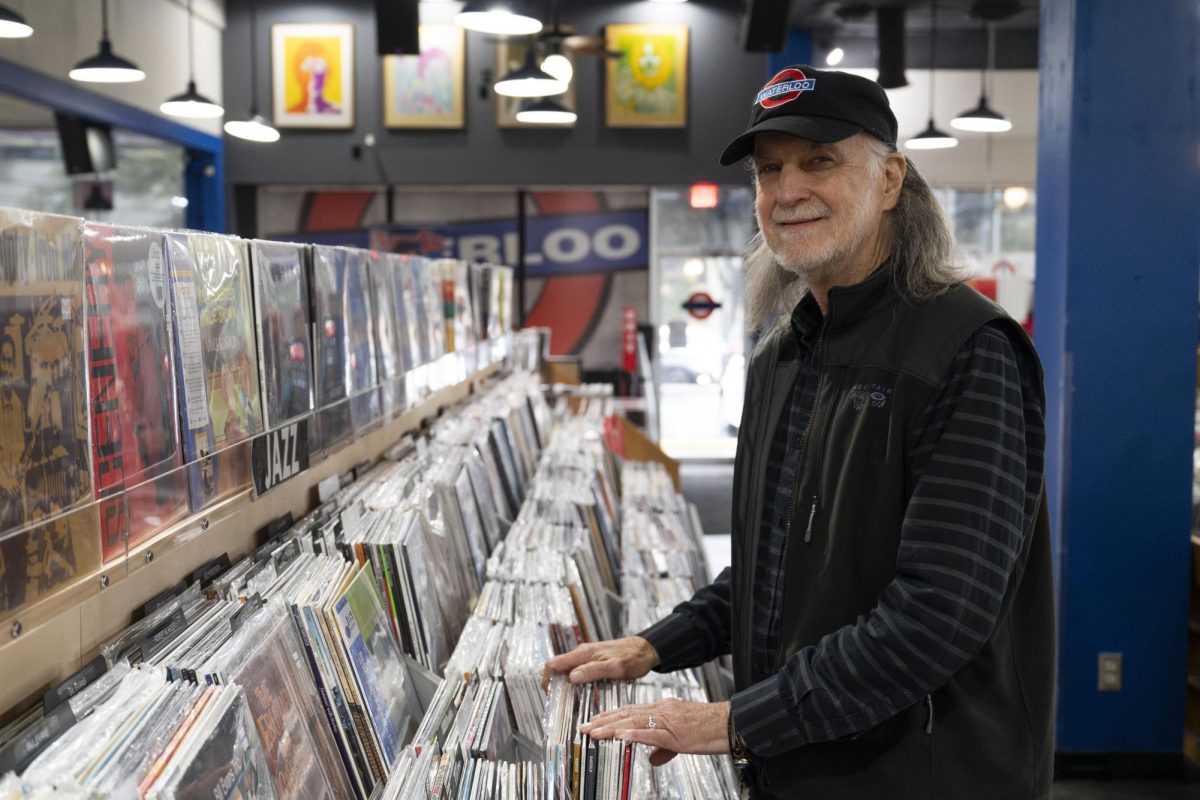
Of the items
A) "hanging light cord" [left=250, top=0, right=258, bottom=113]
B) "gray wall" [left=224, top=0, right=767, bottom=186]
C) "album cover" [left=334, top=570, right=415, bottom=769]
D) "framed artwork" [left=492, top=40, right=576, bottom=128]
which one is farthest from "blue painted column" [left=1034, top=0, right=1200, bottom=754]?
"hanging light cord" [left=250, top=0, right=258, bottom=113]

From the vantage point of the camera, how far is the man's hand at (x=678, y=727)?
129 cm

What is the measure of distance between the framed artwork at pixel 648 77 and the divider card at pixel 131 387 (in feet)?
31.3

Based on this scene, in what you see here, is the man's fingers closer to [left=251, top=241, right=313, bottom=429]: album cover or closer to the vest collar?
the vest collar

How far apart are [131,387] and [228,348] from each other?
30 centimetres

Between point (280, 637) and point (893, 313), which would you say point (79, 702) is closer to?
point (280, 637)

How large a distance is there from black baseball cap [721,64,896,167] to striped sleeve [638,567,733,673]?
678mm

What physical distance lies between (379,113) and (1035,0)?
587 cm

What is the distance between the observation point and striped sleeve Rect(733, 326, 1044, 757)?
1.20m

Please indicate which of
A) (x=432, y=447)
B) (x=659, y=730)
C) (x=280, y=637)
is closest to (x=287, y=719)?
(x=280, y=637)

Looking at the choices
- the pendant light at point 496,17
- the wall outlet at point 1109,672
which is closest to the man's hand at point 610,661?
the wall outlet at point 1109,672

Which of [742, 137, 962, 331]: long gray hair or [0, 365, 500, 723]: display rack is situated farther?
[742, 137, 962, 331]: long gray hair

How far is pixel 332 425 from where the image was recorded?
2.06 metres

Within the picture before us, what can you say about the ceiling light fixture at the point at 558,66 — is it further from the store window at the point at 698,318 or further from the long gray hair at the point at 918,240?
the long gray hair at the point at 918,240

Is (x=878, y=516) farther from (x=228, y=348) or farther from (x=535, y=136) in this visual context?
(x=535, y=136)
